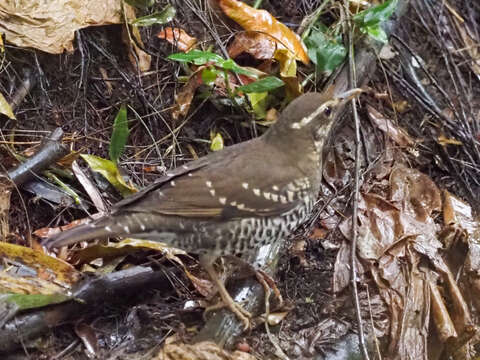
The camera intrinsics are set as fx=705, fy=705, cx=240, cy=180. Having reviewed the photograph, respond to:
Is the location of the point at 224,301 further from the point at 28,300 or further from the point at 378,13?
the point at 378,13

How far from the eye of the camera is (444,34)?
626 cm

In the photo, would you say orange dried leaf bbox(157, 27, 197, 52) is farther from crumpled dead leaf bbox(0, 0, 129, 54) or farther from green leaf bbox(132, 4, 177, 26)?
crumpled dead leaf bbox(0, 0, 129, 54)

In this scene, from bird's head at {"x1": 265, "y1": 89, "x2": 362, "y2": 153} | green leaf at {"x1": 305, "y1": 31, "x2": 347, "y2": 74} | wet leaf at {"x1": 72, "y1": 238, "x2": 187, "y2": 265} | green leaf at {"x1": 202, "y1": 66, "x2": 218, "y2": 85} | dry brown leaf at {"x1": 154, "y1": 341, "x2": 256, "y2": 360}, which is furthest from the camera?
green leaf at {"x1": 305, "y1": 31, "x2": 347, "y2": 74}

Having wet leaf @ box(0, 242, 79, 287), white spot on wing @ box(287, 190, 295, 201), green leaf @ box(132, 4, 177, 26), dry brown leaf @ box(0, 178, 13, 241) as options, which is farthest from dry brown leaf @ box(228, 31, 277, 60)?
wet leaf @ box(0, 242, 79, 287)

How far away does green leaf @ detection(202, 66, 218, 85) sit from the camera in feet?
15.2

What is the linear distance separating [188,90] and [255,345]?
197 centimetres

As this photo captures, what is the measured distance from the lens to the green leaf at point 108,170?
4.38 metres

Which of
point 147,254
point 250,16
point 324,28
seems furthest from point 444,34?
point 147,254

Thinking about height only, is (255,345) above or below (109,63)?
below

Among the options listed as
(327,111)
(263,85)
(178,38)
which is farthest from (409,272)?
(178,38)

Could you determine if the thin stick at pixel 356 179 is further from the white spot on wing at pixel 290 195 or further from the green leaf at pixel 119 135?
the green leaf at pixel 119 135

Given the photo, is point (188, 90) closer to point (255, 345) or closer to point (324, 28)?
point (324, 28)

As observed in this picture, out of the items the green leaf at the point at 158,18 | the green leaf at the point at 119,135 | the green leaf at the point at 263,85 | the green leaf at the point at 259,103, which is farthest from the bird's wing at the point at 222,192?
the green leaf at the point at 158,18

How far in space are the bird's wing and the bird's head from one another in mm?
183
